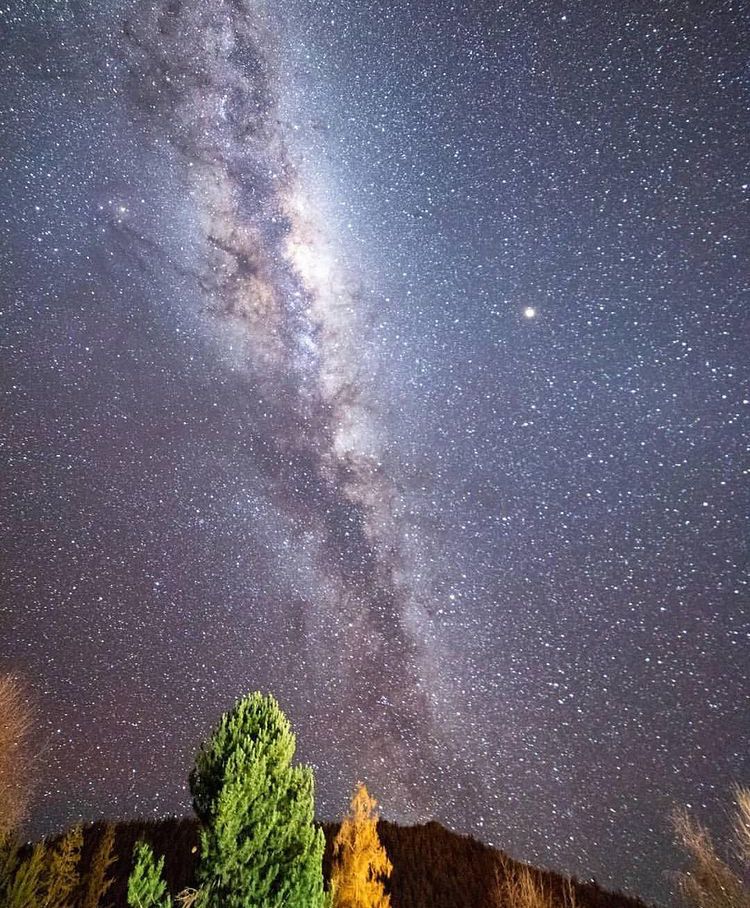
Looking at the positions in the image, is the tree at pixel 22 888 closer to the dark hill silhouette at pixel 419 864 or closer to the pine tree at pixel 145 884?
the pine tree at pixel 145 884

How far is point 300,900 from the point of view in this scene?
762 centimetres

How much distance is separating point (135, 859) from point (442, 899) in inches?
1533

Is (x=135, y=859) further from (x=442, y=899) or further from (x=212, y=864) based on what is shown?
(x=442, y=899)

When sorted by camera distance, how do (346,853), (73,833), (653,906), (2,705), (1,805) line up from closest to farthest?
(346,853) → (1,805) → (2,705) → (73,833) → (653,906)

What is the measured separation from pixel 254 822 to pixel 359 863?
37.6 feet

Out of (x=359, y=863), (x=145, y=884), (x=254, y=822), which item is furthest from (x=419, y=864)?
(x=145, y=884)

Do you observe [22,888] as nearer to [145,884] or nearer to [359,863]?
[359,863]

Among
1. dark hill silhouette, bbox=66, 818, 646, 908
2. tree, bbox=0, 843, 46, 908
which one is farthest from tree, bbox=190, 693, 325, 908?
dark hill silhouette, bbox=66, 818, 646, 908

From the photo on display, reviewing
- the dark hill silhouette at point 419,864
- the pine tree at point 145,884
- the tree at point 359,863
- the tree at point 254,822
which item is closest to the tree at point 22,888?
the tree at point 359,863

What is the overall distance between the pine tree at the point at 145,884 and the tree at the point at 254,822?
1.85 ft

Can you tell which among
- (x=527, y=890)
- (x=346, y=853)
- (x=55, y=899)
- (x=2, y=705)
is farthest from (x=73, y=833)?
(x=527, y=890)

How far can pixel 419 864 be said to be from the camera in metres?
42.1

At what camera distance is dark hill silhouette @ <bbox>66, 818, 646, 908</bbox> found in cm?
3566

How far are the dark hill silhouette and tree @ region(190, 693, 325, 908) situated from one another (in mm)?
31418
